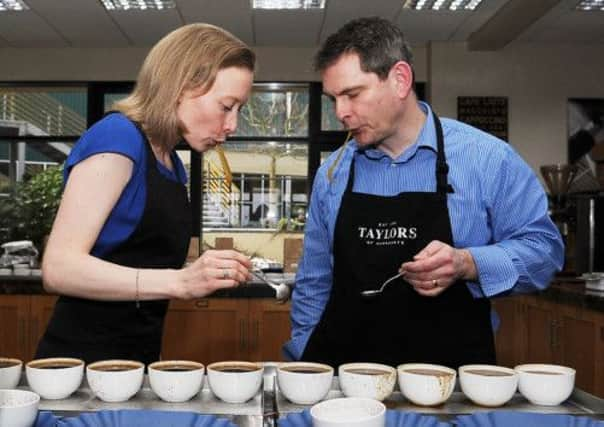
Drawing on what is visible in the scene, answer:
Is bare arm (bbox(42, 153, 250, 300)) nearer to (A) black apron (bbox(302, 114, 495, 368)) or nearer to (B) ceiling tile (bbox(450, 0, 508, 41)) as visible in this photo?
(A) black apron (bbox(302, 114, 495, 368))

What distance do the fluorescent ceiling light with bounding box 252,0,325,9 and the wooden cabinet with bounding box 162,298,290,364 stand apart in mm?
2811

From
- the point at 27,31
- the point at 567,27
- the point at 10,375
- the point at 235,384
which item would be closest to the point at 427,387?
the point at 235,384

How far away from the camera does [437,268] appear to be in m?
1.67

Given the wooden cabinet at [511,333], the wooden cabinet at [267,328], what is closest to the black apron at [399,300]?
the wooden cabinet at [267,328]

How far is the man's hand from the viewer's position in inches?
65.2

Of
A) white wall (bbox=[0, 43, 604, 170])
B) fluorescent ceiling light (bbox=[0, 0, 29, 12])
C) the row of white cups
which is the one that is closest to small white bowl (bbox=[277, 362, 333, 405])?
the row of white cups

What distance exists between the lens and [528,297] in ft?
15.7

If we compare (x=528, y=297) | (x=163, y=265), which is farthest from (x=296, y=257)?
(x=163, y=265)

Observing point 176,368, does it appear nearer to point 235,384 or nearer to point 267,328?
point 235,384

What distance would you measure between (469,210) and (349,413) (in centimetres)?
96

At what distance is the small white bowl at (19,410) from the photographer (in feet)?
3.42

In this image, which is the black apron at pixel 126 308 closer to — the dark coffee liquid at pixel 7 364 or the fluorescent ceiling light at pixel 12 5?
the dark coffee liquid at pixel 7 364

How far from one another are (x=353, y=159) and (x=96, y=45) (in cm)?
567

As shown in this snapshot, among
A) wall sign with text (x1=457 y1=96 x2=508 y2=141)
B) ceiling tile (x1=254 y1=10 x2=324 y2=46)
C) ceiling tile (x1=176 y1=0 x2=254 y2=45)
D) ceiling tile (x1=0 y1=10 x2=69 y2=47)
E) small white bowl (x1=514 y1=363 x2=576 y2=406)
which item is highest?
ceiling tile (x1=254 y1=10 x2=324 y2=46)
